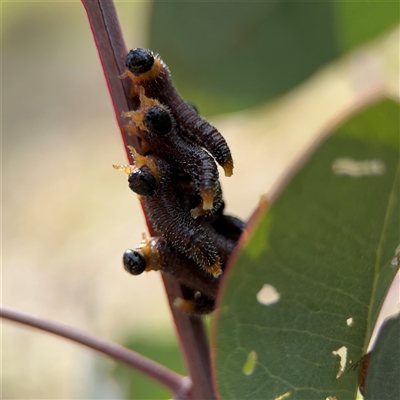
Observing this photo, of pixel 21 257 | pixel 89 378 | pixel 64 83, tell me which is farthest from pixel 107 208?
pixel 89 378

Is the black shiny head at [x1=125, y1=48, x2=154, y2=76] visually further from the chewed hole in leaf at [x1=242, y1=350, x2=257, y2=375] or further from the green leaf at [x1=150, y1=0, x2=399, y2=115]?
the green leaf at [x1=150, y1=0, x2=399, y2=115]

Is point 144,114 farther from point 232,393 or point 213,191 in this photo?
point 232,393

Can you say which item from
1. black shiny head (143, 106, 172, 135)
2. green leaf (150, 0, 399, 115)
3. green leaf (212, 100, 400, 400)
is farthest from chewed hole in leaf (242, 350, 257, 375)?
green leaf (150, 0, 399, 115)

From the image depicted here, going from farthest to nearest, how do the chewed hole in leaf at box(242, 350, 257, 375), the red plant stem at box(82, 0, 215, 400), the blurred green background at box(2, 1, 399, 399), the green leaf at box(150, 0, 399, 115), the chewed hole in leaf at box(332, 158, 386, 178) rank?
the blurred green background at box(2, 1, 399, 399) → the green leaf at box(150, 0, 399, 115) → the red plant stem at box(82, 0, 215, 400) → the chewed hole in leaf at box(242, 350, 257, 375) → the chewed hole in leaf at box(332, 158, 386, 178)

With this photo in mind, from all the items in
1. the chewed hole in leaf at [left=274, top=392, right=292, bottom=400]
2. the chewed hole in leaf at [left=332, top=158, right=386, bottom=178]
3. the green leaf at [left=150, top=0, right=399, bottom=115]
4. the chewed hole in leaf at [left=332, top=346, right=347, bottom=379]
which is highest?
the green leaf at [left=150, top=0, right=399, bottom=115]

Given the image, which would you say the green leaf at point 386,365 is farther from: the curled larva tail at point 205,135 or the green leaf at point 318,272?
the curled larva tail at point 205,135

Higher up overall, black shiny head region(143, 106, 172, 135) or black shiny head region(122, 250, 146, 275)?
black shiny head region(143, 106, 172, 135)

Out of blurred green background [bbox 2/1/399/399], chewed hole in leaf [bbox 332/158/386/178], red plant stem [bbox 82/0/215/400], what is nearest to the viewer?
chewed hole in leaf [bbox 332/158/386/178]
